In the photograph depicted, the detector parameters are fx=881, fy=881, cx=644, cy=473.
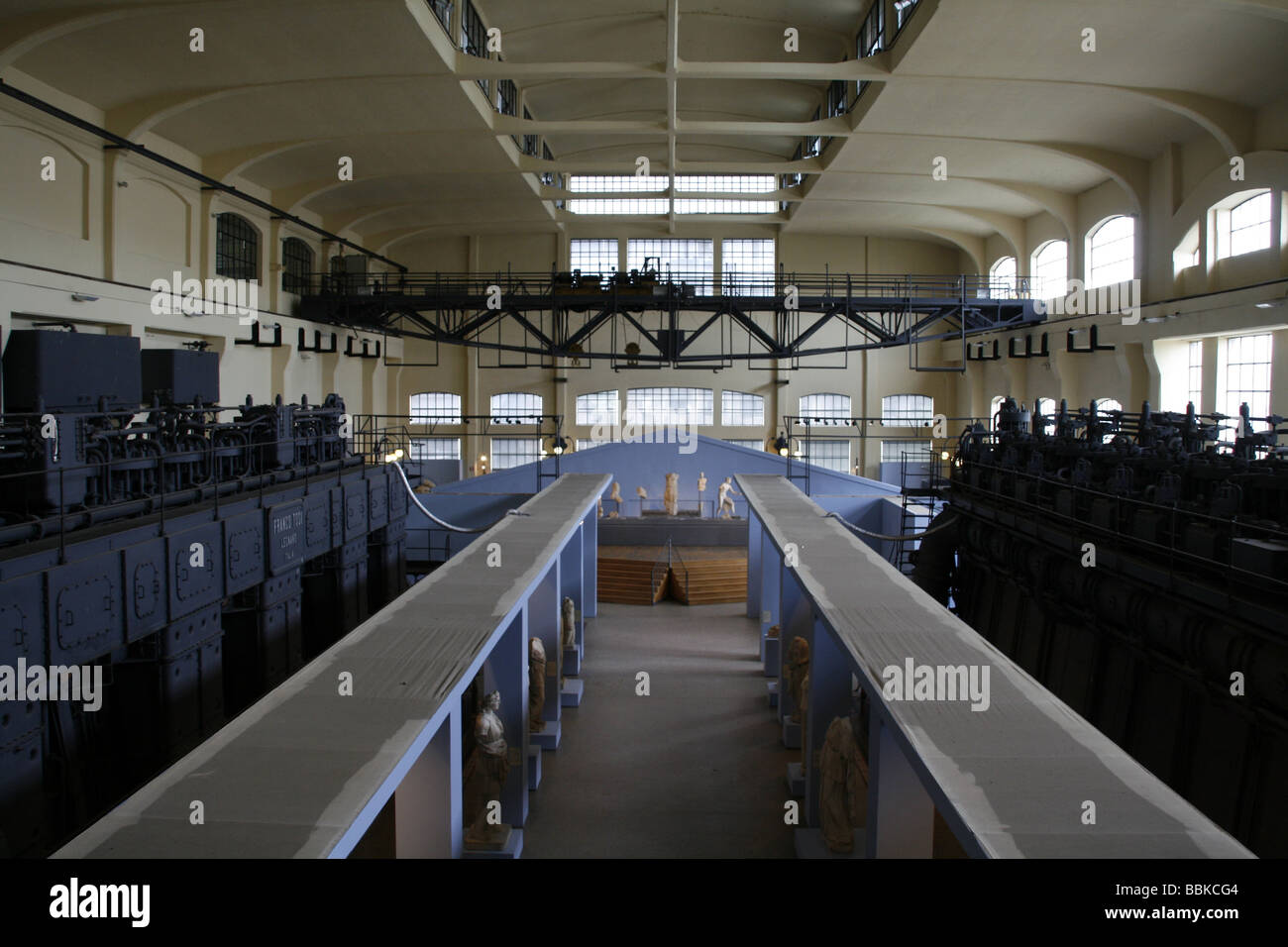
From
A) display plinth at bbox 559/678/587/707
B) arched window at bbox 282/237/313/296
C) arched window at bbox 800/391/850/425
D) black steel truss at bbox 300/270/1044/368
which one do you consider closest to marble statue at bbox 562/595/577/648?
display plinth at bbox 559/678/587/707

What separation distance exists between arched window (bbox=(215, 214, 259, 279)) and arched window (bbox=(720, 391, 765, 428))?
15983mm

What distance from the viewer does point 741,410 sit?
104ft

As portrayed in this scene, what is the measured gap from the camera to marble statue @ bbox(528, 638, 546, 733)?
9.25m

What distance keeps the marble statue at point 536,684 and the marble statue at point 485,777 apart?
83.2 inches

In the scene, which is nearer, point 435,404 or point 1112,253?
point 1112,253

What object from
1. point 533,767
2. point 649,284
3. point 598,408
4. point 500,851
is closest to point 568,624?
point 533,767

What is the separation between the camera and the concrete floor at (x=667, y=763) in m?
7.59

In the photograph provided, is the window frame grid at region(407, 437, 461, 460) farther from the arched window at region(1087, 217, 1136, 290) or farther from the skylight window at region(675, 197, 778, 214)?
the arched window at region(1087, 217, 1136, 290)

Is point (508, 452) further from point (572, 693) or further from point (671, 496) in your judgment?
point (572, 693)

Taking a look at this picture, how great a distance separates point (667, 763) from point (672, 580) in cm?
808

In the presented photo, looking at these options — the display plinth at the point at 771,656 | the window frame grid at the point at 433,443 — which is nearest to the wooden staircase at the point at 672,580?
the display plinth at the point at 771,656

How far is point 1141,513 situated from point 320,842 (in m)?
8.78
